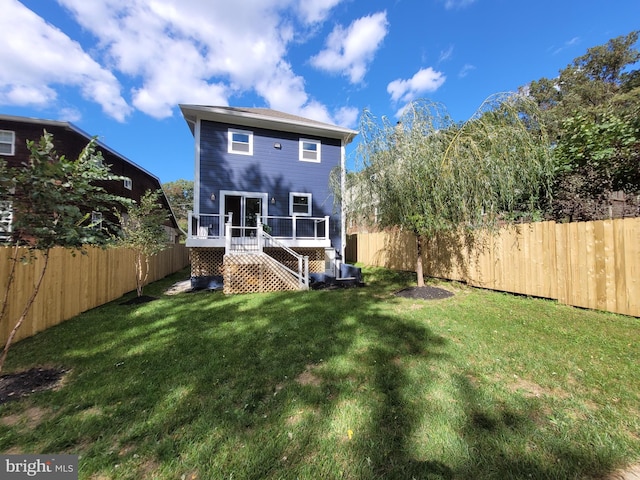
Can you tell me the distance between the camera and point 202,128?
10.8 m

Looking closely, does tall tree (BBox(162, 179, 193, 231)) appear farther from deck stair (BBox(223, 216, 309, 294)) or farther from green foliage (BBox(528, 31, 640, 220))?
green foliage (BBox(528, 31, 640, 220))

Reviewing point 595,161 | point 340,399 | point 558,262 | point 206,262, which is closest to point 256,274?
point 206,262

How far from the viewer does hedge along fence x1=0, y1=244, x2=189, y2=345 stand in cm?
423

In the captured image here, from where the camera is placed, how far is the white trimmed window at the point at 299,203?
11883mm

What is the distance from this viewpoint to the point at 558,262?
19.8 ft

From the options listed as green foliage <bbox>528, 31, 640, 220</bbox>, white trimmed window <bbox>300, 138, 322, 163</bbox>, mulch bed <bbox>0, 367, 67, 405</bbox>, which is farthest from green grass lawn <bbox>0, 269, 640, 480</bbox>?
white trimmed window <bbox>300, 138, 322, 163</bbox>

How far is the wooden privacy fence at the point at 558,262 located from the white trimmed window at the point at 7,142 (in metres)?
18.1

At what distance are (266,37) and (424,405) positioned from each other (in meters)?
12.4

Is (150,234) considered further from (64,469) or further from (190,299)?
(64,469)

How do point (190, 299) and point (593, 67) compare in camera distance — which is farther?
point (593, 67)

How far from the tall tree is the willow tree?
4029 cm

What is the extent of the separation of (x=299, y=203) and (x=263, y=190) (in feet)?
5.54

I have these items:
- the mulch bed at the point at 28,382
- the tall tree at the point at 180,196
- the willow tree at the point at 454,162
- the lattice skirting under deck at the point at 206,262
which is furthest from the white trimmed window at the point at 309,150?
the tall tree at the point at 180,196


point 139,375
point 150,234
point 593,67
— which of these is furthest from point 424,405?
point 593,67
